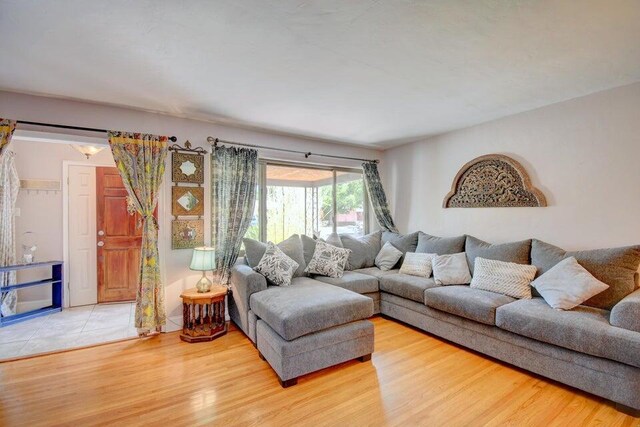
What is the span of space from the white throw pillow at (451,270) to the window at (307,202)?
1861 mm

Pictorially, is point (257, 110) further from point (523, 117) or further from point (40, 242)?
point (40, 242)

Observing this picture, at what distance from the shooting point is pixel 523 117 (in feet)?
10.9

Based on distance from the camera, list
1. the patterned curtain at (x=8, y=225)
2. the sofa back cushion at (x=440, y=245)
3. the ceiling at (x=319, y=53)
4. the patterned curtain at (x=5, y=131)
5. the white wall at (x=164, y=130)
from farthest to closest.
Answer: the sofa back cushion at (x=440, y=245) → the patterned curtain at (x=8, y=225) → the white wall at (x=164, y=130) → the patterned curtain at (x=5, y=131) → the ceiling at (x=319, y=53)

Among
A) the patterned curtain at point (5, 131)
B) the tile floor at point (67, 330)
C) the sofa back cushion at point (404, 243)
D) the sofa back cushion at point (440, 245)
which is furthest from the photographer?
the sofa back cushion at point (404, 243)

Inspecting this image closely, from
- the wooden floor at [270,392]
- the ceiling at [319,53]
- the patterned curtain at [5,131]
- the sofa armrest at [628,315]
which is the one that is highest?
the ceiling at [319,53]

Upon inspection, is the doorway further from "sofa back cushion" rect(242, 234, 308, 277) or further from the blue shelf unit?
"sofa back cushion" rect(242, 234, 308, 277)

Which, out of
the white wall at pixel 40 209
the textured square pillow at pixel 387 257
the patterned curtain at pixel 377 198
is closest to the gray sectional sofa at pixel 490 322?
the textured square pillow at pixel 387 257

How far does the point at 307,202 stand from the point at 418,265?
1926 millimetres

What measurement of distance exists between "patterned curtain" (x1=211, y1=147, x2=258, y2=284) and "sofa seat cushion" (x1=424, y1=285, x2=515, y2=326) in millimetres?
2276

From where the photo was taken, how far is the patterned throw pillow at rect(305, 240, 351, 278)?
3.68 metres

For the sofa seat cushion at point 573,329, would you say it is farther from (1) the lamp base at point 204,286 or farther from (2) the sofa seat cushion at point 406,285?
(1) the lamp base at point 204,286

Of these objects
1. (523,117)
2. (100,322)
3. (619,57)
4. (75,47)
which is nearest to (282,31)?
(75,47)

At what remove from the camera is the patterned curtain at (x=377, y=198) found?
4885 millimetres

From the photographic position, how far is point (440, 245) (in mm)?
3766
